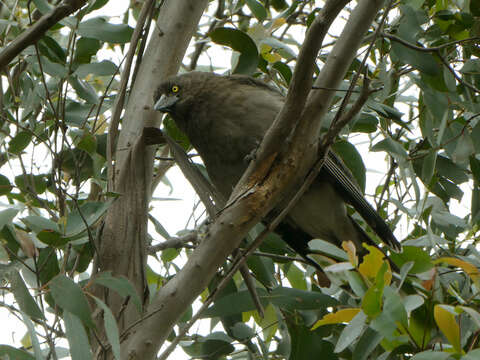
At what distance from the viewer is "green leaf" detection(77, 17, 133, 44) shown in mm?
2895

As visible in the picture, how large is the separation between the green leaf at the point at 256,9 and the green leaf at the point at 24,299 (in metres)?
1.75

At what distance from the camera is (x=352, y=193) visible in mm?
3455

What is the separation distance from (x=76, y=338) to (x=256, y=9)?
1899 mm

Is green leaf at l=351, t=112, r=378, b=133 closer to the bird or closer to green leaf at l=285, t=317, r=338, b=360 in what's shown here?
the bird

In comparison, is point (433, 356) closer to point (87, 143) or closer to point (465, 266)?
point (465, 266)

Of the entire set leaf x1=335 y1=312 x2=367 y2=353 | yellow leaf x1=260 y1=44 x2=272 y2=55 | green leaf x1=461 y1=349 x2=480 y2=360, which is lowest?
green leaf x1=461 y1=349 x2=480 y2=360

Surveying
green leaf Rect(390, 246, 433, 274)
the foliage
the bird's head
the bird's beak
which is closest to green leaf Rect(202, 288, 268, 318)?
the foliage

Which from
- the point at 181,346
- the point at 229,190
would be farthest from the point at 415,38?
the point at 181,346

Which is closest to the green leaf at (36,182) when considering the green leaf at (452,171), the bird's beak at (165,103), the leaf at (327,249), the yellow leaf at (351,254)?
the bird's beak at (165,103)

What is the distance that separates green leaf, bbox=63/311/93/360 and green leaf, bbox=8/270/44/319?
0.50 ft

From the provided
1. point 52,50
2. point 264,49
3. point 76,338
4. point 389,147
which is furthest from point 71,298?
point 264,49

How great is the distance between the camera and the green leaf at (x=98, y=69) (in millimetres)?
3039

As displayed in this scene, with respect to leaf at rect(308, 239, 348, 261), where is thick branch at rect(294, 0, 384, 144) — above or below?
above

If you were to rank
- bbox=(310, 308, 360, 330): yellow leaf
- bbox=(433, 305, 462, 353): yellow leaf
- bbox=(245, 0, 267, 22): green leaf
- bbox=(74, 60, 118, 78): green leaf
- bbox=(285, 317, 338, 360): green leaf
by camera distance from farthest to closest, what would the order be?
bbox=(245, 0, 267, 22): green leaf → bbox=(74, 60, 118, 78): green leaf → bbox=(285, 317, 338, 360): green leaf → bbox=(310, 308, 360, 330): yellow leaf → bbox=(433, 305, 462, 353): yellow leaf
